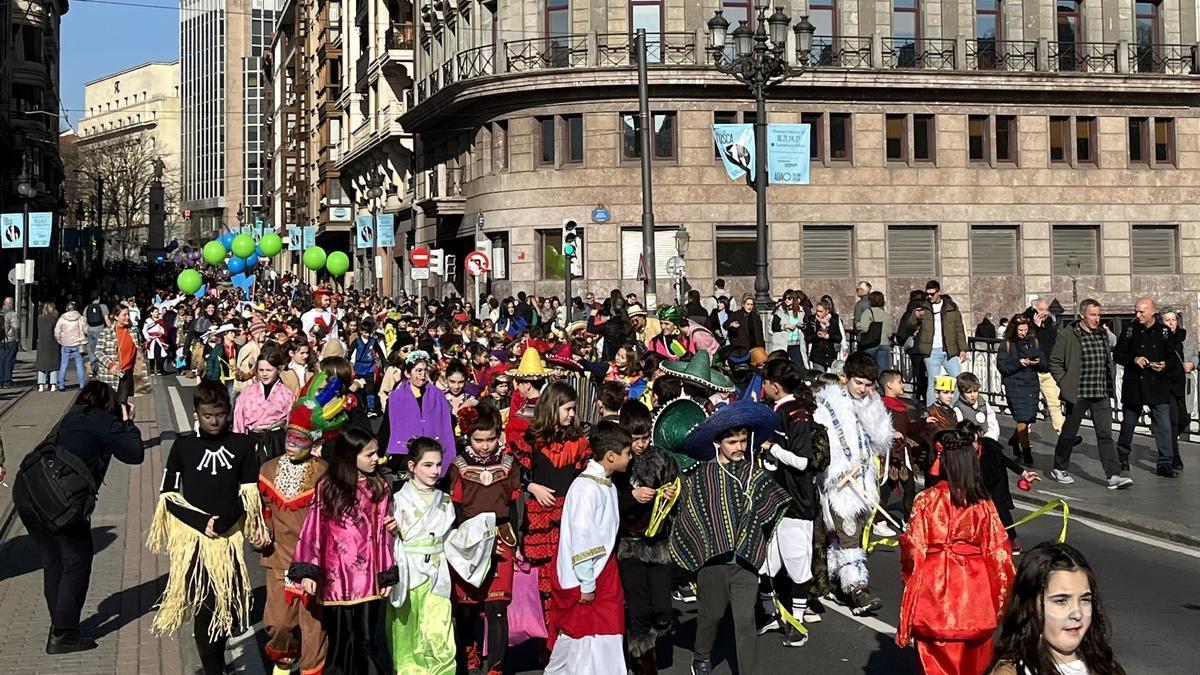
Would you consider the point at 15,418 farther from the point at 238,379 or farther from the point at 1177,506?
the point at 1177,506

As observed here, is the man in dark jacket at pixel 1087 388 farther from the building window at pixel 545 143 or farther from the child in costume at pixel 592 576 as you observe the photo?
the building window at pixel 545 143

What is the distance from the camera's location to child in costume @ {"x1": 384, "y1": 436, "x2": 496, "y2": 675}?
7059 mm

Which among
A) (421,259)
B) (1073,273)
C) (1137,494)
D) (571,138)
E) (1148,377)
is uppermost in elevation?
(571,138)

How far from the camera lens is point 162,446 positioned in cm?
1870

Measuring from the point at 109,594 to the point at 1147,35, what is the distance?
1546 inches

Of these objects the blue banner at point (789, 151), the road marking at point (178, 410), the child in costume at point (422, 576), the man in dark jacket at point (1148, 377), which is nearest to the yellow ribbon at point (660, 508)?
the child in costume at point (422, 576)

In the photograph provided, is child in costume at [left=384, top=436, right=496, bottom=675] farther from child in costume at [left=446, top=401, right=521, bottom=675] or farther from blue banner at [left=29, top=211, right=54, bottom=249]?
blue banner at [left=29, top=211, right=54, bottom=249]

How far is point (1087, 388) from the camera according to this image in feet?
50.0

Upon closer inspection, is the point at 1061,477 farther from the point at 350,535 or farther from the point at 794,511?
the point at 350,535

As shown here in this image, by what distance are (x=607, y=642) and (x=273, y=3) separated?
493 ft

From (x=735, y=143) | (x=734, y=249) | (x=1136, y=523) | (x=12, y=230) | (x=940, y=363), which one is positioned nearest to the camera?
(x=1136, y=523)

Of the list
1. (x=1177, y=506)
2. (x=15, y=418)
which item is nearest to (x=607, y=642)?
(x=1177, y=506)

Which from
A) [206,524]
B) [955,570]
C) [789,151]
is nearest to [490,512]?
[206,524]

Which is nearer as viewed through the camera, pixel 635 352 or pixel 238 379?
pixel 635 352
